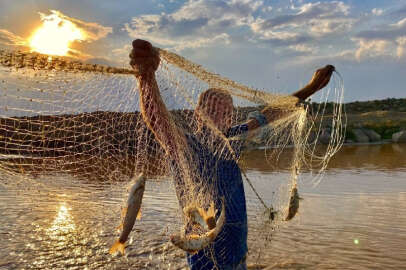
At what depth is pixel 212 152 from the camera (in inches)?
158

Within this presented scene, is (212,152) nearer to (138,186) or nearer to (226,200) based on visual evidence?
(226,200)

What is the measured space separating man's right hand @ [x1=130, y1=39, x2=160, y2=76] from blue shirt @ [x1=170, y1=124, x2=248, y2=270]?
0.77 m

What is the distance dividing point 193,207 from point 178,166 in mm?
516

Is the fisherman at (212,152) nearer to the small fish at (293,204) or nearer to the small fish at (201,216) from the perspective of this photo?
the small fish at (201,216)

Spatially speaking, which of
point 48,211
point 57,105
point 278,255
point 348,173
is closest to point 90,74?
point 57,105

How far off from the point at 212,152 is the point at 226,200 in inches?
19.4

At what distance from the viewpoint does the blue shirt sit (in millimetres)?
3854

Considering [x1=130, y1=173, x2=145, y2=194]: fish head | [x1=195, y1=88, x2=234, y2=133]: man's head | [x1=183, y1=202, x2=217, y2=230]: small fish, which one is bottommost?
[x1=183, y1=202, x2=217, y2=230]: small fish

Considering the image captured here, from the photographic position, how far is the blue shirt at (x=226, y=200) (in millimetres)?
3854

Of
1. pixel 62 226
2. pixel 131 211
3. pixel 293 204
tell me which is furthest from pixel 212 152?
pixel 62 226

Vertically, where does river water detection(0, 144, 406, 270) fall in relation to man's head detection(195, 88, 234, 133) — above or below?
below

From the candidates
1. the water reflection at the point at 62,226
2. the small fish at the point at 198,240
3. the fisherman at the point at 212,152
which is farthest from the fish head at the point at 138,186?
the water reflection at the point at 62,226

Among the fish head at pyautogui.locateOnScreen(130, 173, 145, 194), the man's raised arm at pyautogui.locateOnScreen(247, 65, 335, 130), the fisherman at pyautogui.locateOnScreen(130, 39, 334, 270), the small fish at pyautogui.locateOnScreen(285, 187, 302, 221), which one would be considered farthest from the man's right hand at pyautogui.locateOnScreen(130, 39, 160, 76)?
the small fish at pyautogui.locateOnScreen(285, 187, 302, 221)

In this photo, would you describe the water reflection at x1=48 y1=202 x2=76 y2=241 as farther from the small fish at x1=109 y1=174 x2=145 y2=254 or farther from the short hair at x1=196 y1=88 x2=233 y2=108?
the short hair at x1=196 y1=88 x2=233 y2=108
